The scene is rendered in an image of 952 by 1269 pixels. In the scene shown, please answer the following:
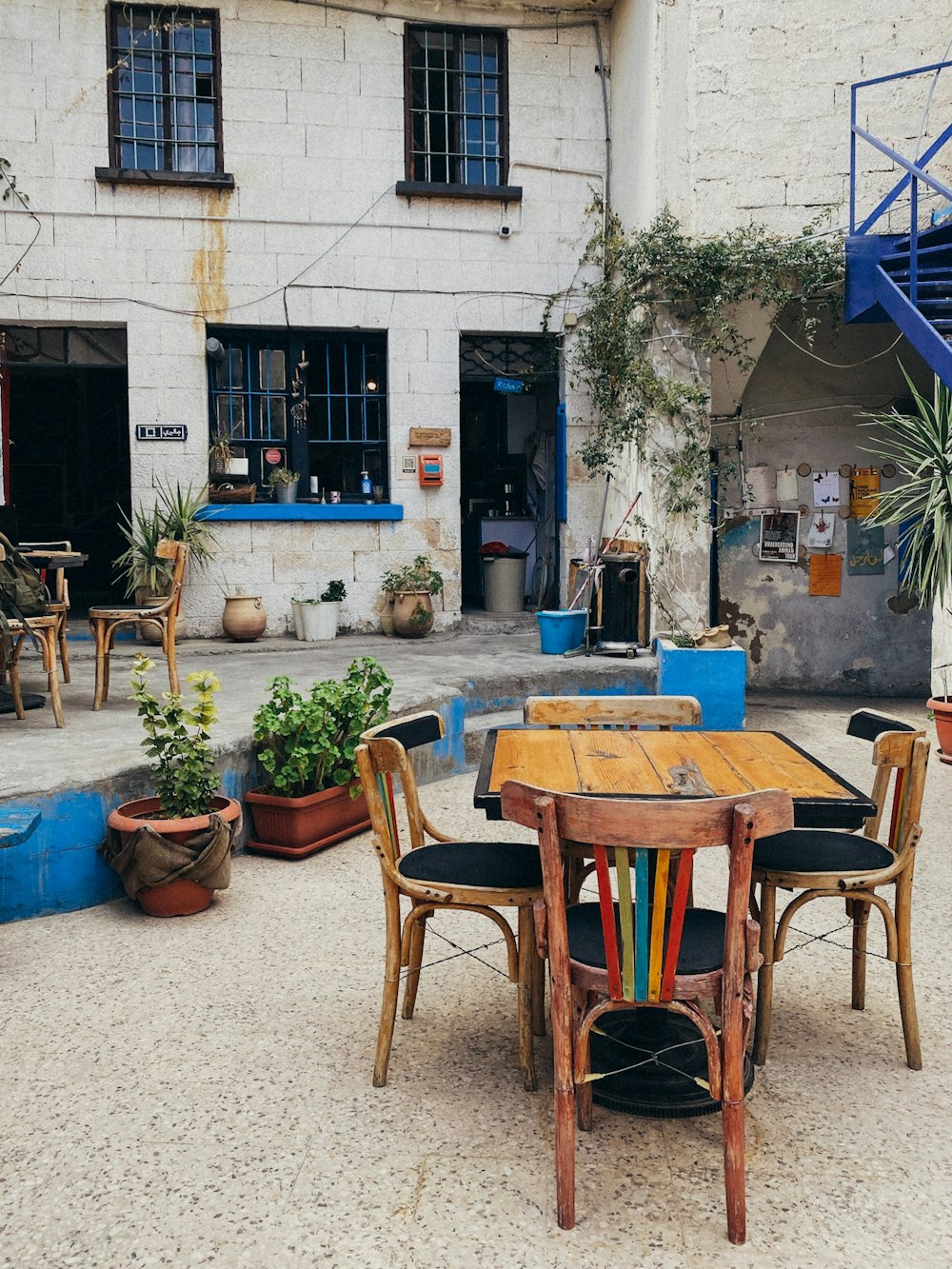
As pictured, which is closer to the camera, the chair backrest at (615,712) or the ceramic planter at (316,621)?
the chair backrest at (615,712)

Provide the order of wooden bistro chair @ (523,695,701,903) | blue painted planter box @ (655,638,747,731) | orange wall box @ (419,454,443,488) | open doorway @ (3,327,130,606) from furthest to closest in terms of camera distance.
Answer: open doorway @ (3,327,130,606)
orange wall box @ (419,454,443,488)
blue painted planter box @ (655,638,747,731)
wooden bistro chair @ (523,695,701,903)

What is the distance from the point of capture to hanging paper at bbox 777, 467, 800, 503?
900 centimetres

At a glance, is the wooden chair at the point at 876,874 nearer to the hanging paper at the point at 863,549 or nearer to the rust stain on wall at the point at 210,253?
the hanging paper at the point at 863,549

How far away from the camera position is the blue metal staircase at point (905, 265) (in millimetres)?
6453

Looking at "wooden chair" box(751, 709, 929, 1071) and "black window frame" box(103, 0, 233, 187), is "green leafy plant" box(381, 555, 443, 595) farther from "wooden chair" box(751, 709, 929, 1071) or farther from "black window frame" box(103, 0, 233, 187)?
"wooden chair" box(751, 709, 929, 1071)

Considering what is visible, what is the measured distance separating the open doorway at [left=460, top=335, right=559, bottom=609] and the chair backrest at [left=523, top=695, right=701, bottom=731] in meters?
6.37

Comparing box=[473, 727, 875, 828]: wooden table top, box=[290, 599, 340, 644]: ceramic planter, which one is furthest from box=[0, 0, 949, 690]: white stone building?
box=[473, 727, 875, 828]: wooden table top

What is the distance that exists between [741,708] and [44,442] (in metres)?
8.19

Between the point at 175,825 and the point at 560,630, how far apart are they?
14.0ft

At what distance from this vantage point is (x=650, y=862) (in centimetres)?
208

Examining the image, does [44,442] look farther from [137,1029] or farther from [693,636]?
[137,1029]

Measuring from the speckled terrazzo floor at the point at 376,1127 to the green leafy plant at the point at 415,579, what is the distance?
5350 millimetres

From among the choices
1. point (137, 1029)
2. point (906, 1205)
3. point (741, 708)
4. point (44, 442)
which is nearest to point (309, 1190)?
point (137, 1029)

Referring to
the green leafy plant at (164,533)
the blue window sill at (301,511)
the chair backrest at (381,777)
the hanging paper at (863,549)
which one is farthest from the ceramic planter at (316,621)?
the chair backrest at (381,777)
